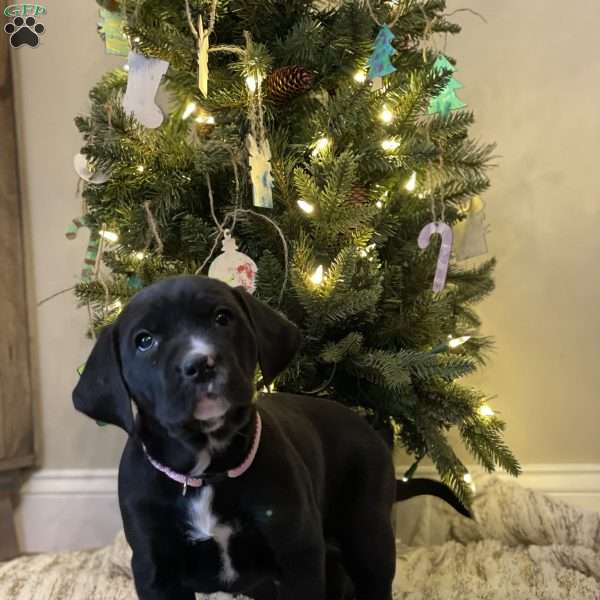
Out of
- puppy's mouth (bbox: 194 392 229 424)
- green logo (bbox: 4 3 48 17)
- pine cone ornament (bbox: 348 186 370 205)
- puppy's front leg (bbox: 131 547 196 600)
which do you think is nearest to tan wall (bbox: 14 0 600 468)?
green logo (bbox: 4 3 48 17)

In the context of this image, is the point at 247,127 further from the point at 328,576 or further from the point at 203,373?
the point at 328,576

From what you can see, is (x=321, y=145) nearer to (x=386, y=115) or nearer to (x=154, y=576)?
(x=386, y=115)

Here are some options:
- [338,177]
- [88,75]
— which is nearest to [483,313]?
[338,177]

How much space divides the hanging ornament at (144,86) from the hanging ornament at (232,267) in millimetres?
257

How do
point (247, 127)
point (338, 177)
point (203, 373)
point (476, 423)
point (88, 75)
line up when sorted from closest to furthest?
point (203, 373) < point (338, 177) < point (247, 127) < point (476, 423) < point (88, 75)

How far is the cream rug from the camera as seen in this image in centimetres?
153

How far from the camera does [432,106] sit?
60.5 inches

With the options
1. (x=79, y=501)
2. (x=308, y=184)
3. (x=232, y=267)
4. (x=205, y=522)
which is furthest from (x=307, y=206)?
(x=79, y=501)

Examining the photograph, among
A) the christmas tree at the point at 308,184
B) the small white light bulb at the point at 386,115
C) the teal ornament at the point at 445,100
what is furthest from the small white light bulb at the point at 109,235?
the teal ornament at the point at 445,100

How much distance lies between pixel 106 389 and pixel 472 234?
97cm

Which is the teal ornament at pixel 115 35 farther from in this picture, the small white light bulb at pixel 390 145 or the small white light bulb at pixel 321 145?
the small white light bulb at pixel 390 145

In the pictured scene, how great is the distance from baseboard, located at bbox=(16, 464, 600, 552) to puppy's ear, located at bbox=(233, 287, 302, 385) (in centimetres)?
115

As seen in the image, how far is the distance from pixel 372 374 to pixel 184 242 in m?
0.47

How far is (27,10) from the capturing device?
194cm
